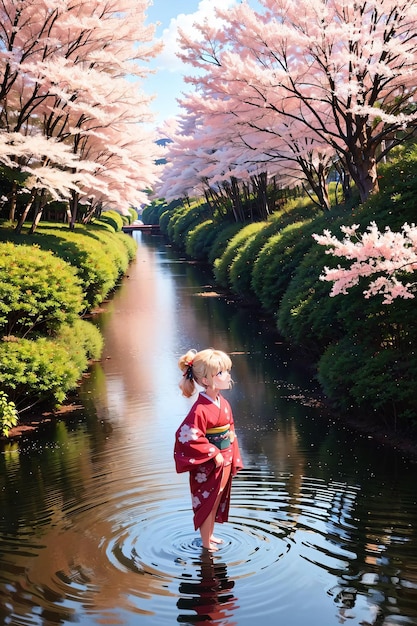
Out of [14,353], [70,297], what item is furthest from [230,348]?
[14,353]

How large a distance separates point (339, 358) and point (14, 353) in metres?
4.14

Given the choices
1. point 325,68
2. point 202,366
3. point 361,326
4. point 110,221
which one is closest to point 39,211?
point 325,68

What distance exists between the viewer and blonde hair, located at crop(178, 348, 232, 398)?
5.20m

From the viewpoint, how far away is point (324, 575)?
16.7 feet

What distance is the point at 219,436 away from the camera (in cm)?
536

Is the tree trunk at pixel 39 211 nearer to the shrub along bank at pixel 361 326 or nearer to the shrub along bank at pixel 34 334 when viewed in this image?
the shrub along bank at pixel 361 326

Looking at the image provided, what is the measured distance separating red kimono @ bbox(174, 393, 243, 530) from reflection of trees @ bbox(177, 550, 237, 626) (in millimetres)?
369

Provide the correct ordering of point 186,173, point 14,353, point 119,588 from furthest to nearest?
point 186,173
point 14,353
point 119,588

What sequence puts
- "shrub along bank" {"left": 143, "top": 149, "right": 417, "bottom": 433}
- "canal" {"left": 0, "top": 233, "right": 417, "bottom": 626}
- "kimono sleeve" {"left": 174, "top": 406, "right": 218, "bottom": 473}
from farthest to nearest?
"shrub along bank" {"left": 143, "top": 149, "right": 417, "bottom": 433} < "kimono sleeve" {"left": 174, "top": 406, "right": 218, "bottom": 473} < "canal" {"left": 0, "top": 233, "right": 417, "bottom": 626}

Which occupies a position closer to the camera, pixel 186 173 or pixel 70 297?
pixel 70 297

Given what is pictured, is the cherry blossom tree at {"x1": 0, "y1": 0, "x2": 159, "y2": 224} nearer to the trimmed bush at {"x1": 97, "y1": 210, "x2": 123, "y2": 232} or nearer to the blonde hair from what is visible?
the blonde hair

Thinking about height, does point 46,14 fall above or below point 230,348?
above

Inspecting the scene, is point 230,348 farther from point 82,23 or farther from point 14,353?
point 82,23

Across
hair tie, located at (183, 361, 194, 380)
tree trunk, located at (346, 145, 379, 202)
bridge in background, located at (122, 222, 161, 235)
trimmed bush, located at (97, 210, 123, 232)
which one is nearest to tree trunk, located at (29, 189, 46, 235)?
tree trunk, located at (346, 145, 379, 202)
